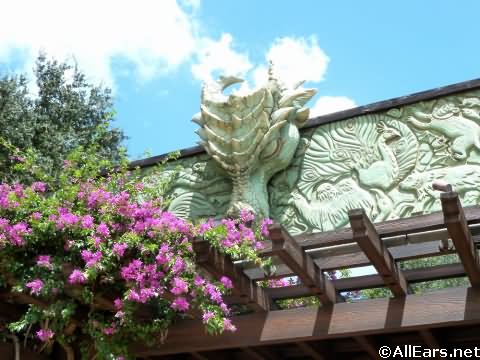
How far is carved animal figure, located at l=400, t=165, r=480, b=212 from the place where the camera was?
505cm

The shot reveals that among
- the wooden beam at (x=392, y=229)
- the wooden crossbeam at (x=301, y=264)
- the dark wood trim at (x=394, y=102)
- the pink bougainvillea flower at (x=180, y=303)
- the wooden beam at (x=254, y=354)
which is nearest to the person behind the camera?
the wooden crossbeam at (x=301, y=264)

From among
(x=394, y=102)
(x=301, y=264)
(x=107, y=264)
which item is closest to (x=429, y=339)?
(x=301, y=264)

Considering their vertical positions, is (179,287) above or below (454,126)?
below

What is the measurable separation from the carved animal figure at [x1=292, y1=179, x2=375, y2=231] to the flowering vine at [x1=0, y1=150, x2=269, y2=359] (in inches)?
38.8

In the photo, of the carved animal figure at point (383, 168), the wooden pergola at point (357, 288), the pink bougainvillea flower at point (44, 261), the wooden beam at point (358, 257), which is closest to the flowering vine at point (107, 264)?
the pink bougainvillea flower at point (44, 261)

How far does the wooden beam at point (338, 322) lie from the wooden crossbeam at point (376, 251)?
119mm

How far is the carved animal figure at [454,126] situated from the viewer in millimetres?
5223

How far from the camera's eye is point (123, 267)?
14.3ft

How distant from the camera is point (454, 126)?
17.5 feet

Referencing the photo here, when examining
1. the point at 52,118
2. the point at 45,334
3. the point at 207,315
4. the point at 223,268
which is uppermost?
the point at 52,118

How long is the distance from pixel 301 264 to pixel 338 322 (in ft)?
1.72

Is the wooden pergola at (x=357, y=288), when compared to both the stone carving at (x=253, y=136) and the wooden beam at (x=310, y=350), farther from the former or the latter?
the stone carving at (x=253, y=136)

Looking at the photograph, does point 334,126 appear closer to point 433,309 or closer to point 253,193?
point 253,193

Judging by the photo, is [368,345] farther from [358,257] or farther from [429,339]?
[358,257]
